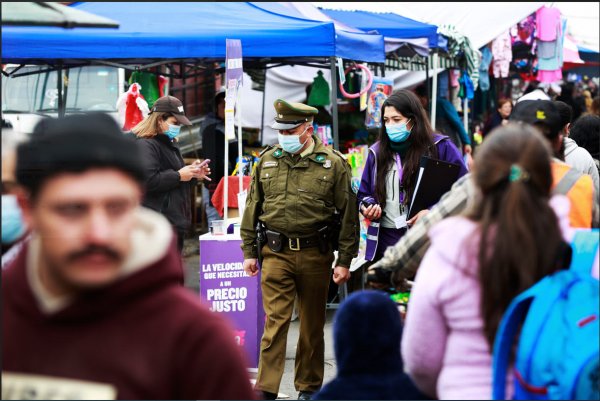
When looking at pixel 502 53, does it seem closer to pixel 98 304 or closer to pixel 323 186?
pixel 323 186

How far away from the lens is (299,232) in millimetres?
6375

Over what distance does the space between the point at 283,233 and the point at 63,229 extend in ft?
14.1

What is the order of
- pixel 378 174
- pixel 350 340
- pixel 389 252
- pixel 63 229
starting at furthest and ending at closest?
pixel 378 174 < pixel 389 252 < pixel 350 340 < pixel 63 229

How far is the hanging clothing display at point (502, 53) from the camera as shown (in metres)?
16.8

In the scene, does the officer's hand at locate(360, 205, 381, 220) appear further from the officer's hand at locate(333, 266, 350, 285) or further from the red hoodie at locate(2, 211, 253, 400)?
the red hoodie at locate(2, 211, 253, 400)

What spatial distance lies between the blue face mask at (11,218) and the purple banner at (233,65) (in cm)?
552

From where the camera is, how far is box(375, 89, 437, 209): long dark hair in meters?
6.21

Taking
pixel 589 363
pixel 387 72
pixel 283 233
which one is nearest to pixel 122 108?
pixel 283 233

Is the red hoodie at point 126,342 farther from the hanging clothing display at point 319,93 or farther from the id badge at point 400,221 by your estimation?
the hanging clothing display at point 319,93

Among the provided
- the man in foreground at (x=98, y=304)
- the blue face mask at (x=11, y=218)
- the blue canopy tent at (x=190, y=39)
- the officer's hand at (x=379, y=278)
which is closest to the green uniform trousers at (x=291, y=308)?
the officer's hand at (x=379, y=278)

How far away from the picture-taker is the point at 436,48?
45.4 ft

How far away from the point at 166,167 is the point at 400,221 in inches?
88.3

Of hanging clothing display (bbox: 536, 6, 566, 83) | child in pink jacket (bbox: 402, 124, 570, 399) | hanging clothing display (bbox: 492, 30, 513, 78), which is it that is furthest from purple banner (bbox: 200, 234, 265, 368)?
hanging clothing display (bbox: 536, 6, 566, 83)

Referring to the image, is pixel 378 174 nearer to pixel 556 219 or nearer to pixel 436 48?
pixel 556 219
